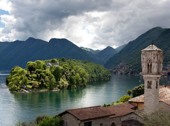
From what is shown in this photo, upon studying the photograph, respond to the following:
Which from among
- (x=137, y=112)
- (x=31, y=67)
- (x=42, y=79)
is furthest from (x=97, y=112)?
(x=31, y=67)

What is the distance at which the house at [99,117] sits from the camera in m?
54.0

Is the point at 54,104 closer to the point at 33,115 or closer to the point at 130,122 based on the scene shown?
the point at 33,115

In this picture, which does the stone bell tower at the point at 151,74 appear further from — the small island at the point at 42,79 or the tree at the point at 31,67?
the tree at the point at 31,67

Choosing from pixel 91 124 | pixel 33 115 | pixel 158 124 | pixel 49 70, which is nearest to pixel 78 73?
pixel 49 70

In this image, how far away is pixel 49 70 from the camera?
174250 mm

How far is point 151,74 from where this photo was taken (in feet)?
169

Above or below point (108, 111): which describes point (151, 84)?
above

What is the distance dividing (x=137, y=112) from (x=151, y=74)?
8.98m

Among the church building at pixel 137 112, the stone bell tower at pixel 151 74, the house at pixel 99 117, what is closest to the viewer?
the stone bell tower at pixel 151 74

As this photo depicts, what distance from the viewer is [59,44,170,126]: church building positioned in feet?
169

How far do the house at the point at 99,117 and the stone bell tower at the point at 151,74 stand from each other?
5.20 metres

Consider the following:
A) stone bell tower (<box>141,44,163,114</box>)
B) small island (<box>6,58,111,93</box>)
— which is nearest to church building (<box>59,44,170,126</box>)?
stone bell tower (<box>141,44,163,114</box>)

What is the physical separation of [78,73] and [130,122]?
13442 cm

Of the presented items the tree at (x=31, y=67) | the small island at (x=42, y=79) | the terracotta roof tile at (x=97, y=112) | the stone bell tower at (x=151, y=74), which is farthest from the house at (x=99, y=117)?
the tree at (x=31, y=67)
